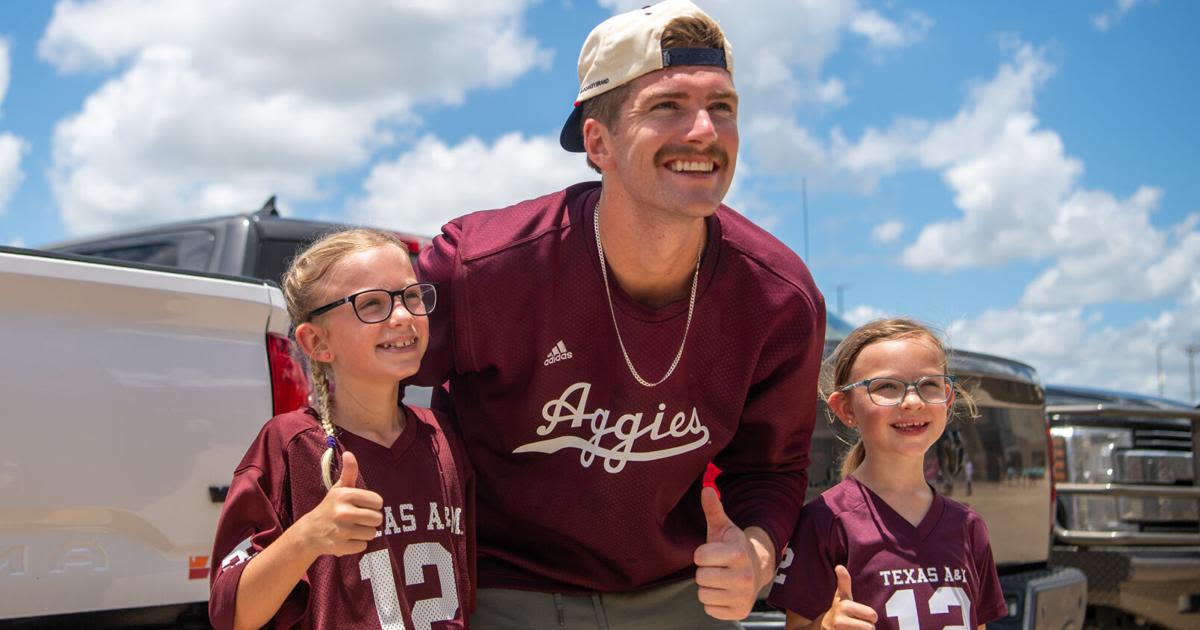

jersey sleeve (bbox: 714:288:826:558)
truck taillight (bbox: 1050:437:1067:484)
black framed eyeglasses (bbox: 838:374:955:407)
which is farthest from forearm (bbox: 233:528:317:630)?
truck taillight (bbox: 1050:437:1067:484)

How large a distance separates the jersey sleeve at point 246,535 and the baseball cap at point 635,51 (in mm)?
1085

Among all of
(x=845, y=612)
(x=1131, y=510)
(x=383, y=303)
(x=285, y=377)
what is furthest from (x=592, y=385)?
(x=1131, y=510)

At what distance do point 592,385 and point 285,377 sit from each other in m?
0.83

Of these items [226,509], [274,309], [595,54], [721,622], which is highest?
[595,54]

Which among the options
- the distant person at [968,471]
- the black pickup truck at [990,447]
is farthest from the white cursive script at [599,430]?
the distant person at [968,471]

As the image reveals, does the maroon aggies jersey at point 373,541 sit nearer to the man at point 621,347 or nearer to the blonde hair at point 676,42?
the man at point 621,347

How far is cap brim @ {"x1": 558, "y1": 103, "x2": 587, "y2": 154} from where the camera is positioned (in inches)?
109

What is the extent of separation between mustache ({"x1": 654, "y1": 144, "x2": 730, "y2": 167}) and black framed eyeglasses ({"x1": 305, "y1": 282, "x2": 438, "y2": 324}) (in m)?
0.57

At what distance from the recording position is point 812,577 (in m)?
2.69

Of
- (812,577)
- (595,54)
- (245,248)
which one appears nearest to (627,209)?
(595,54)

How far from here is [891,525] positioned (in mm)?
2768

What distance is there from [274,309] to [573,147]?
852 millimetres

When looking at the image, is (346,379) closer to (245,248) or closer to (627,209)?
(627,209)

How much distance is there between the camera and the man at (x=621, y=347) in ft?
8.38
